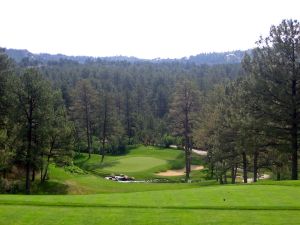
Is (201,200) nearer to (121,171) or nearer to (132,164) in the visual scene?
(121,171)

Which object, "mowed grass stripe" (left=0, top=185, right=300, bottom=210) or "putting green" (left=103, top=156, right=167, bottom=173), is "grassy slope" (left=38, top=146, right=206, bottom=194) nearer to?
"putting green" (left=103, top=156, right=167, bottom=173)

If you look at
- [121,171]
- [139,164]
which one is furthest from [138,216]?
[139,164]

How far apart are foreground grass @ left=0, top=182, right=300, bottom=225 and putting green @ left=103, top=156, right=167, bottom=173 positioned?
1754 inches

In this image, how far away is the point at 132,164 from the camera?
6906cm

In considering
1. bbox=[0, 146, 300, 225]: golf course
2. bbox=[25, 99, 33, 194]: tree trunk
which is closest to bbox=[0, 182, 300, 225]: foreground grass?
bbox=[0, 146, 300, 225]: golf course

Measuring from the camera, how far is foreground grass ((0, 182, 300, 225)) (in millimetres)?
15633

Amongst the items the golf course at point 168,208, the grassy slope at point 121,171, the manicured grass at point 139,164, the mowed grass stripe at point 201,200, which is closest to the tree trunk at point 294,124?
the golf course at point 168,208

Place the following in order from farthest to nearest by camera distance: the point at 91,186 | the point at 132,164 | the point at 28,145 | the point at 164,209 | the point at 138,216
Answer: the point at 132,164, the point at 91,186, the point at 28,145, the point at 164,209, the point at 138,216

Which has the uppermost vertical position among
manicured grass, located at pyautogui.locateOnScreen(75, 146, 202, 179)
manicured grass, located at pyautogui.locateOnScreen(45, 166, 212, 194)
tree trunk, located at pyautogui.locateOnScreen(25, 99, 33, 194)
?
tree trunk, located at pyautogui.locateOnScreen(25, 99, 33, 194)

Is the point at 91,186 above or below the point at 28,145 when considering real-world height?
below

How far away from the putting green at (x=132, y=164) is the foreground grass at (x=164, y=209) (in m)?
44.6

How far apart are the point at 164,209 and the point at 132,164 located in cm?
5188

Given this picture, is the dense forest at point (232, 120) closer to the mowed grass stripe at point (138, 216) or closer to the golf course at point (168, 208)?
the golf course at point (168, 208)

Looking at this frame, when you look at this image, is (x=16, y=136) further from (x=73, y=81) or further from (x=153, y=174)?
(x=73, y=81)
